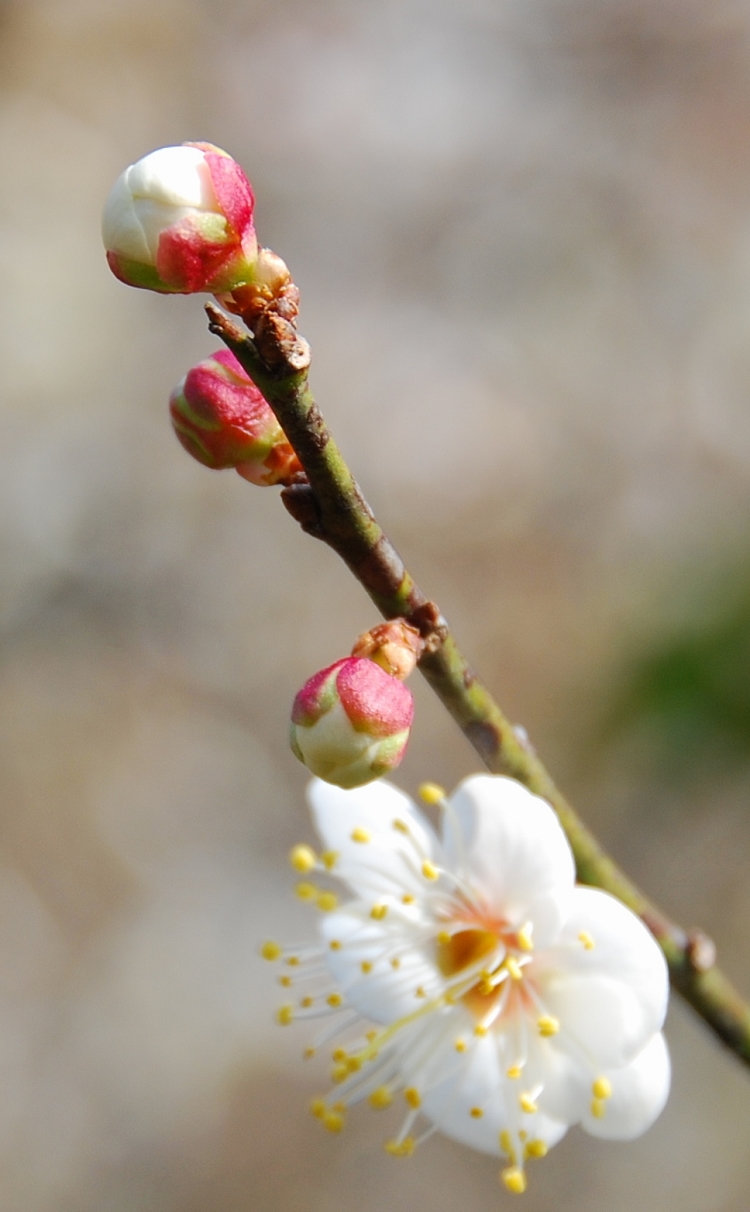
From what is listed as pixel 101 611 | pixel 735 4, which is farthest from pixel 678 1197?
pixel 735 4

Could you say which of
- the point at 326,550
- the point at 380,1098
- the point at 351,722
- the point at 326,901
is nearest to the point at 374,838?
the point at 326,901

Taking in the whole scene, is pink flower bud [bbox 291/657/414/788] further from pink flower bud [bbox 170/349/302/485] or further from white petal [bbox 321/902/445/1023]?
white petal [bbox 321/902/445/1023]

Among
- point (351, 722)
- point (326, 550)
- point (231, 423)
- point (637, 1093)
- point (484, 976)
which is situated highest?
point (326, 550)

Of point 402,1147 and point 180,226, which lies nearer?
point 180,226

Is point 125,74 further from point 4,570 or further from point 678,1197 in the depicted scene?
point 678,1197

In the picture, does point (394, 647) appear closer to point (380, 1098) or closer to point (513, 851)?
point (513, 851)

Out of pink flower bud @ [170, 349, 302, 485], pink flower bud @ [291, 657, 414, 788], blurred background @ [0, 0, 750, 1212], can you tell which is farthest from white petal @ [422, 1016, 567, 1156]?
blurred background @ [0, 0, 750, 1212]
